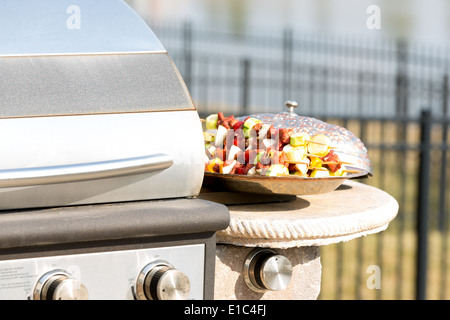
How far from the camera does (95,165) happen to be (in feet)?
5.09

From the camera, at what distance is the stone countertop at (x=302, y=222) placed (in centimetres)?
183

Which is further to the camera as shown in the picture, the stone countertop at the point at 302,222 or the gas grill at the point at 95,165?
the stone countertop at the point at 302,222

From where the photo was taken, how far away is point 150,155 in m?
1.62

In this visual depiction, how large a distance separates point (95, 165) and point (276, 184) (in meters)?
0.59

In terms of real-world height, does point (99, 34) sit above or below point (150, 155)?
above

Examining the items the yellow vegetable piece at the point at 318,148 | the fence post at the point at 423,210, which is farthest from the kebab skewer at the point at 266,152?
the fence post at the point at 423,210

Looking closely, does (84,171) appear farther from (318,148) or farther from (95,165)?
(318,148)

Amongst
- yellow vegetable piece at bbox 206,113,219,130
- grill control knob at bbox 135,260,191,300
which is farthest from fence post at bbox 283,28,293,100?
grill control knob at bbox 135,260,191,300

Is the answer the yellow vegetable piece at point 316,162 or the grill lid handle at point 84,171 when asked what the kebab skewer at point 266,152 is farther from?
the grill lid handle at point 84,171

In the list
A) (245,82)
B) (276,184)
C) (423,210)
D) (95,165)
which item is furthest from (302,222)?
(245,82)

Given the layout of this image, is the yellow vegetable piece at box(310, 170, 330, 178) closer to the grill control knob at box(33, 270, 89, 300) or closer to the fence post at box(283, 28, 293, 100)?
the grill control knob at box(33, 270, 89, 300)
